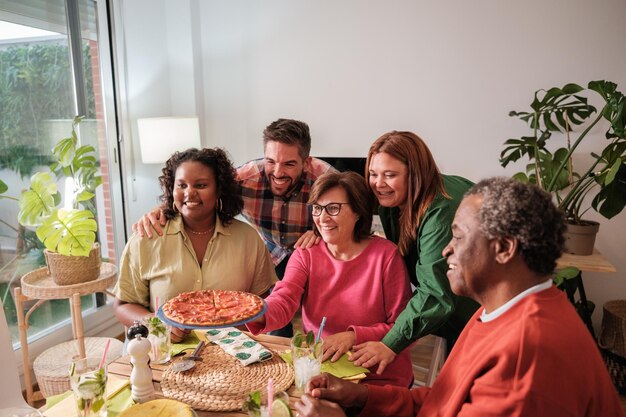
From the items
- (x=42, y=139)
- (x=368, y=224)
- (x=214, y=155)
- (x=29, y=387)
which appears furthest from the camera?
(x=42, y=139)

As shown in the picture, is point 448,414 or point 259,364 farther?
Answer: point 259,364

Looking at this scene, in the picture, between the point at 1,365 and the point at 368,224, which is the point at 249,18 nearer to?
the point at 368,224

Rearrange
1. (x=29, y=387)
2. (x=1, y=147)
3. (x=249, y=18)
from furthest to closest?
(x=249, y=18) < (x=1, y=147) < (x=29, y=387)

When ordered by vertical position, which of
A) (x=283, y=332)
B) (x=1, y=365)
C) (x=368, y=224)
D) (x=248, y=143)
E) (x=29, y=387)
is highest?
(x=248, y=143)

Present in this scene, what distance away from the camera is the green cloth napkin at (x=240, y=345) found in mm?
1370

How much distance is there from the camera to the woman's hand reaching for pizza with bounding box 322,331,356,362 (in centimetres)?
140

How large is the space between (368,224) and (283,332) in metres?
0.80

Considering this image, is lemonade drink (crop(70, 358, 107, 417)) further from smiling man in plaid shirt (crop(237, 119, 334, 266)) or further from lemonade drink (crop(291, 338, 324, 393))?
smiling man in plaid shirt (crop(237, 119, 334, 266))

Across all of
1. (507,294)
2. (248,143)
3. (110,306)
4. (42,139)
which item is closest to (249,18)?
(248,143)

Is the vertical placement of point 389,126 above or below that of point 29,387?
above

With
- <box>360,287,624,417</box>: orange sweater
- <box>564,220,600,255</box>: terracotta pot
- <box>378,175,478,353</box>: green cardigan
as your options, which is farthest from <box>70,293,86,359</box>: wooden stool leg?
<box>564,220,600,255</box>: terracotta pot

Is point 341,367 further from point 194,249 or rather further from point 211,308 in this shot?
point 194,249

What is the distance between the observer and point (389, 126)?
361cm

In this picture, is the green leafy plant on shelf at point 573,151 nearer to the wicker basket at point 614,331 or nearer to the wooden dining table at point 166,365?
the wicker basket at point 614,331
